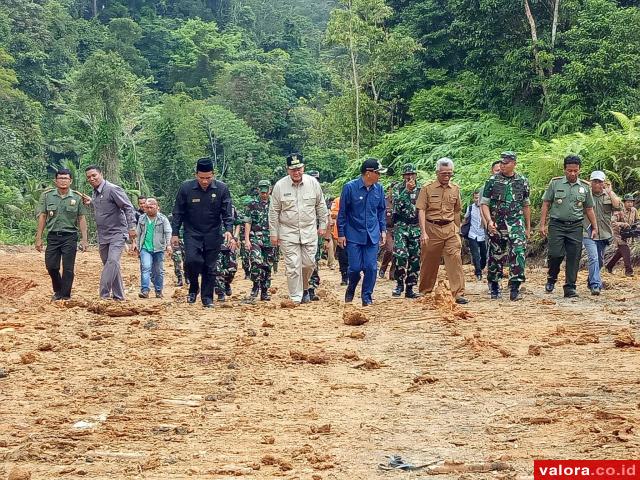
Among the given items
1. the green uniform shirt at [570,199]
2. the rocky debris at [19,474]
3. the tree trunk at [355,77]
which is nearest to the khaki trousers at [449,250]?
the green uniform shirt at [570,199]

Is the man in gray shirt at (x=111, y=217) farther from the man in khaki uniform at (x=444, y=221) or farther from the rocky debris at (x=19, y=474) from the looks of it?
the rocky debris at (x=19, y=474)

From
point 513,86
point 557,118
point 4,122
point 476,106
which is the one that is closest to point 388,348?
point 557,118

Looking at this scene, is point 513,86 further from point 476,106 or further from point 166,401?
point 166,401

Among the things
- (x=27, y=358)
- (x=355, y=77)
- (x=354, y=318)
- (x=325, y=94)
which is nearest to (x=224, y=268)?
(x=354, y=318)

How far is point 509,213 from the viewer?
12172 millimetres

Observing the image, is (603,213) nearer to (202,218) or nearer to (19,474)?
(202,218)

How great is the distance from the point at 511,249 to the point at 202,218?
3.96 meters

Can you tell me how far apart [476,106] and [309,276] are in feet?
61.4

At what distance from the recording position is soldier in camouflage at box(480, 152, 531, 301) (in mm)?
12117

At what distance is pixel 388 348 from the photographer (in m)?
8.57

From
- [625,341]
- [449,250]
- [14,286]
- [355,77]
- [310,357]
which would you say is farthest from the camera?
[355,77]

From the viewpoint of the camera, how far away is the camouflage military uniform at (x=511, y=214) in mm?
12125

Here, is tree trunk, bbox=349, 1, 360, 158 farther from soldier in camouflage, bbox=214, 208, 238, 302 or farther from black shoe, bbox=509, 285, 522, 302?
black shoe, bbox=509, 285, 522, 302

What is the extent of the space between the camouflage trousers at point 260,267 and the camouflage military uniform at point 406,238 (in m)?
1.82
